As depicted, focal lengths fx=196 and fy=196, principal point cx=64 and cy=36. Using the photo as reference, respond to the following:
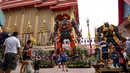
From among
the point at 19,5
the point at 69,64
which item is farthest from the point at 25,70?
the point at 19,5

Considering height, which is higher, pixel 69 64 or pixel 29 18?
pixel 29 18

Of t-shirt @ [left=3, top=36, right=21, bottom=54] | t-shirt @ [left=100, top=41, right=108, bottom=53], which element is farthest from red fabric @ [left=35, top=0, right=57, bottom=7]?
t-shirt @ [left=3, top=36, right=21, bottom=54]

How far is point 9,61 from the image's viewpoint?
5.58 m

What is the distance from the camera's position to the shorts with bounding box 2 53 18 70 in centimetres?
552

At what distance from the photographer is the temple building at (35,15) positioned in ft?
90.9

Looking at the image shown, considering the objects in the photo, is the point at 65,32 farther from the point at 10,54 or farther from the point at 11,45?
the point at 10,54

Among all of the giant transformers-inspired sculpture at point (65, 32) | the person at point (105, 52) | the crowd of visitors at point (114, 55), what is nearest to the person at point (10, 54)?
the crowd of visitors at point (114, 55)

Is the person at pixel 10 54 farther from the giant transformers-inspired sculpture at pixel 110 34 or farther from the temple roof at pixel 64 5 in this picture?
the temple roof at pixel 64 5

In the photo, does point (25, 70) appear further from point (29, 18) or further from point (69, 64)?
point (29, 18)

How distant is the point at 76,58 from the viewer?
46.0 feet

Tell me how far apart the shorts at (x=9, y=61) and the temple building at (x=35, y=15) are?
21.1m

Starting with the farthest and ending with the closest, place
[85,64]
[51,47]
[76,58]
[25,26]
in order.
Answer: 1. [25,26]
2. [51,47]
3. [76,58]
4. [85,64]

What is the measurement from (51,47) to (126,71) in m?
18.0

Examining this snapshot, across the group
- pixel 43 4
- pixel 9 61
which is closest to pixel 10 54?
pixel 9 61
